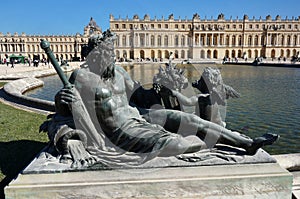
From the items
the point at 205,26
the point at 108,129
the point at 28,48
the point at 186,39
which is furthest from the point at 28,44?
the point at 108,129

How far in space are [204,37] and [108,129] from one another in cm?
8520

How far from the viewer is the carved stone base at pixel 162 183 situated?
2383 mm

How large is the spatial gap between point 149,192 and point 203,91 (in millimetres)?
1404

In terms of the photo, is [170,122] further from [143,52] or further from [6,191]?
[143,52]

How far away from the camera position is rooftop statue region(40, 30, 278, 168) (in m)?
2.68

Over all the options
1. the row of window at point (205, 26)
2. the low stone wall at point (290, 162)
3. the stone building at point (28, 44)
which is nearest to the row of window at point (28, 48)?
the stone building at point (28, 44)

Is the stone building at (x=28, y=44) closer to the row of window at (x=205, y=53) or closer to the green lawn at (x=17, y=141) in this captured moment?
the row of window at (x=205, y=53)

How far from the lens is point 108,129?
2.83m

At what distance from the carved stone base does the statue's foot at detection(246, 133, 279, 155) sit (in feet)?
0.73

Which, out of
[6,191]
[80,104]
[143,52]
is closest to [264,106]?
[80,104]

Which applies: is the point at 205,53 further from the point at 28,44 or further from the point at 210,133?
the point at 210,133

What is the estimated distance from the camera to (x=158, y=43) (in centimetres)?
8212

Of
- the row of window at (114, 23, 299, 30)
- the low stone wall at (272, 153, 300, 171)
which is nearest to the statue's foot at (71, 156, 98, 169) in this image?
the low stone wall at (272, 153, 300, 171)

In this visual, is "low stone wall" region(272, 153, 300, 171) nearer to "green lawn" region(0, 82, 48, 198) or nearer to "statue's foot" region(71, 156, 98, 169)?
"statue's foot" region(71, 156, 98, 169)
